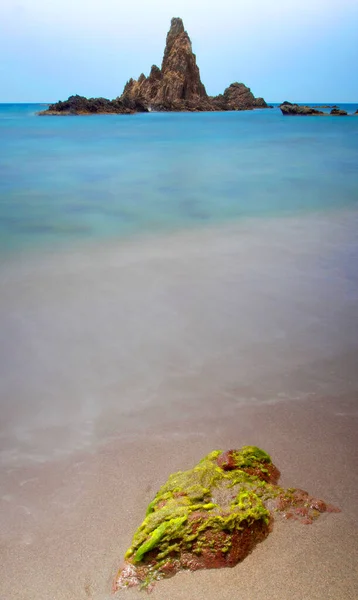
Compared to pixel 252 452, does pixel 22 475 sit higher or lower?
lower

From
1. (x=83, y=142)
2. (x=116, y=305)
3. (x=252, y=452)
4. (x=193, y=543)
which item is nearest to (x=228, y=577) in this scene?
(x=193, y=543)

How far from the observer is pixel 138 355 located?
4047mm

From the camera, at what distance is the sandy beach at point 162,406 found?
82.1 inches

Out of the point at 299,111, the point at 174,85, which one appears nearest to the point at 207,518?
the point at 299,111

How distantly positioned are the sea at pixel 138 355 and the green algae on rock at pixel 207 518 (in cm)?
16

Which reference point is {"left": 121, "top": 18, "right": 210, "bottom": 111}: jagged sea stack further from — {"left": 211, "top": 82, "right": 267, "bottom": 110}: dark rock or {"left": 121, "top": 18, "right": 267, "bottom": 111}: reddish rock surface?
{"left": 211, "top": 82, "right": 267, "bottom": 110}: dark rock

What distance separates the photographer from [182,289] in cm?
562

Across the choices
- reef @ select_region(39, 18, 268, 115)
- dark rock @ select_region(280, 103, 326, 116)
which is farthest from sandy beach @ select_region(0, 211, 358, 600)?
reef @ select_region(39, 18, 268, 115)

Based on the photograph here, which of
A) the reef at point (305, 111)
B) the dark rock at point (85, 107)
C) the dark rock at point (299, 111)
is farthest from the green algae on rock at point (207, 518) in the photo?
the dark rock at point (299, 111)

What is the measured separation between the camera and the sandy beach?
2.09m

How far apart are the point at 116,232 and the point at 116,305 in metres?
3.56

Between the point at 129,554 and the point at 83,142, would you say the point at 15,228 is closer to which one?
the point at 129,554

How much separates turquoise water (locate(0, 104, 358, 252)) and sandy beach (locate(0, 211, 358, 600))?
2.80m

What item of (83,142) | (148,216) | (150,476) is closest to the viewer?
(150,476)
